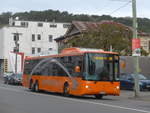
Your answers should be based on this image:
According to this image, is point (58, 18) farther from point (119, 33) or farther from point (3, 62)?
point (119, 33)

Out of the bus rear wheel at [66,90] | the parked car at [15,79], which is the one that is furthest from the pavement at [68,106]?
the parked car at [15,79]

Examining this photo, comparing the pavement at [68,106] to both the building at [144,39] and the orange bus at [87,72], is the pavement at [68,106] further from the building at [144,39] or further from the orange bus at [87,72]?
the building at [144,39]

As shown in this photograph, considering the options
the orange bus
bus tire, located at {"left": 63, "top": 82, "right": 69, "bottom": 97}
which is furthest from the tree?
bus tire, located at {"left": 63, "top": 82, "right": 69, "bottom": 97}

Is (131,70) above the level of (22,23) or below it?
below

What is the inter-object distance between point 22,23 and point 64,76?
6982cm

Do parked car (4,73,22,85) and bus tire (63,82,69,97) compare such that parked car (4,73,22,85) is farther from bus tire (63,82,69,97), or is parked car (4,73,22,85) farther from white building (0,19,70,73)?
white building (0,19,70,73)

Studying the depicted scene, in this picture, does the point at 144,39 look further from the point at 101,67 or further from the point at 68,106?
the point at 68,106

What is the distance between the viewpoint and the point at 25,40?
9262 cm

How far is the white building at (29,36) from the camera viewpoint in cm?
8981

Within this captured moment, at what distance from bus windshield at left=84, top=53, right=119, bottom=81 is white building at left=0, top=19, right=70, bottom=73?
212ft

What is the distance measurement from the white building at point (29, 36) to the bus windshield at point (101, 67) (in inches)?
2541

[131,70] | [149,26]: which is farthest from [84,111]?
[149,26]

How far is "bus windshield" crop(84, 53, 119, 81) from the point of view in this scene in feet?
80.3

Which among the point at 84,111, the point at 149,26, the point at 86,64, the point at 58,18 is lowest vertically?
the point at 84,111
